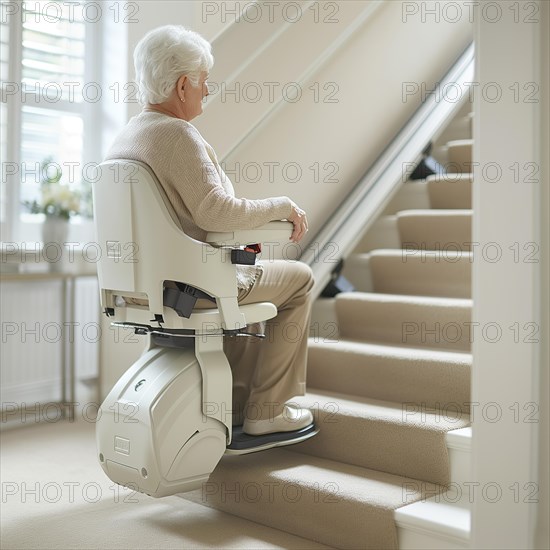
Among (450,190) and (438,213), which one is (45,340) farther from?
(450,190)

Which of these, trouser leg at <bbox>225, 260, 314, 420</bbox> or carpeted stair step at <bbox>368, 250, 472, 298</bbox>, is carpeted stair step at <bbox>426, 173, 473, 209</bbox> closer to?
carpeted stair step at <bbox>368, 250, 472, 298</bbox>

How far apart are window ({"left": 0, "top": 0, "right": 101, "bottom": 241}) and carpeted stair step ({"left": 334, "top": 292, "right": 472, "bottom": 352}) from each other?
178cm

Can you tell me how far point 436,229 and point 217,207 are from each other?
181 cm

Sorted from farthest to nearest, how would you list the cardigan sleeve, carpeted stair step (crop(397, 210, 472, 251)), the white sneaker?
carpeted stair step (crop(397, 210, 472, 251))
the white sneaker
the cardigan sleeve

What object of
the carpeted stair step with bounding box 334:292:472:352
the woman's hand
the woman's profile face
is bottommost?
the carpeted stair step with bounding box 334:292:472:352

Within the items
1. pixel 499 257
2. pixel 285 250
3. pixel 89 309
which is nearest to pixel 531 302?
pixel 499 257

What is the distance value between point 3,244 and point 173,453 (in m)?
2.17

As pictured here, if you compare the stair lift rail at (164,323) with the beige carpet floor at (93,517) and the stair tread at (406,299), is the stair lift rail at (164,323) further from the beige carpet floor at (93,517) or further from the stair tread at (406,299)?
the stair tread at (406,299)

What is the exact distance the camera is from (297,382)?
9.12 ft

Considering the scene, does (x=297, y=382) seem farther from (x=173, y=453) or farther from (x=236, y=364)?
(x=173, y=453)

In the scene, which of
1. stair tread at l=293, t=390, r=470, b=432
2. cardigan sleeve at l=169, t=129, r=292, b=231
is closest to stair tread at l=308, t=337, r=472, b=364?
stair tread at l=293, t=390, r=470, b=432

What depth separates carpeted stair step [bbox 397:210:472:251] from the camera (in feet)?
12.4

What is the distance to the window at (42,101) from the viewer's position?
426 cm

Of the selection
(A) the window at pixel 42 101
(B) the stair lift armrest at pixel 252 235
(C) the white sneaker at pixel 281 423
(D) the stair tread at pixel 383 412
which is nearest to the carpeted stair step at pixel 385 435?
Result: (D) the stair tread at pixel 383 412
